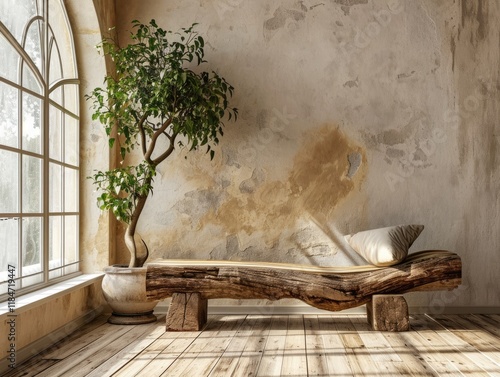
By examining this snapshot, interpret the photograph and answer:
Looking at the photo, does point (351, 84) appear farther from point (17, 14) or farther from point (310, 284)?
point (17, 14)

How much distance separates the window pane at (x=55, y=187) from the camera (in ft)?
16.1

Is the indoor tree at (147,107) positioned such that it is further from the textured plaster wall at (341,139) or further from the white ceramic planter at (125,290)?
the textured plaster wall at (341,139)

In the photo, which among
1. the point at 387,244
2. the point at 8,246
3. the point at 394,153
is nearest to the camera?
the point at 8,246

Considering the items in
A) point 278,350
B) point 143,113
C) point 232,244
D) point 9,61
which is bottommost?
point 278,350

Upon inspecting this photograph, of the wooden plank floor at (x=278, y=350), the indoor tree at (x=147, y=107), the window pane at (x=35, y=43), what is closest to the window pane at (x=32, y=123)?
the window pane at (x=35, y=43)

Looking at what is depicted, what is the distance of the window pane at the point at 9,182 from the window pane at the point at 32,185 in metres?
0.14

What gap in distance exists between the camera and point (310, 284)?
4855 millimetres

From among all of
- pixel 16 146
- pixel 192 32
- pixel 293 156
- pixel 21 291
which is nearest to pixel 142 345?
pixel 21 291

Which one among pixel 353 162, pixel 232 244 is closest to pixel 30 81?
pixel 232 244

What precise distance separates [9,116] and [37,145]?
532 mm

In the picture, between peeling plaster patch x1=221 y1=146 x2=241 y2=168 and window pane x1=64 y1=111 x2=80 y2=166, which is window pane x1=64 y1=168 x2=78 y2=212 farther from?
peeling plaster patch x1=221 y1=146 x2=241 y2=168

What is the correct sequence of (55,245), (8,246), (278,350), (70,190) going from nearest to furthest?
(8,246) < (278,350) < (55,245) < (70,190)

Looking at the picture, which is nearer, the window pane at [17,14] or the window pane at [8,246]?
the window pane at [8,246]

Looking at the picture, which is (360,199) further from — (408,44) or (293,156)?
(408,44)
